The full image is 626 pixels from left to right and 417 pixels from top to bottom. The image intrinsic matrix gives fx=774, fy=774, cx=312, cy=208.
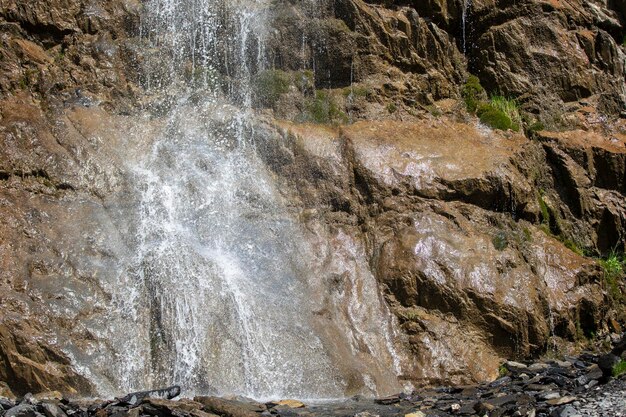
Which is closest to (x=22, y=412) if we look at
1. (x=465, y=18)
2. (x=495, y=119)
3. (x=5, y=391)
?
(x=5, y=391)

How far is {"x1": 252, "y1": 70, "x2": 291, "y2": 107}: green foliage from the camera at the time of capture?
14.8 meters

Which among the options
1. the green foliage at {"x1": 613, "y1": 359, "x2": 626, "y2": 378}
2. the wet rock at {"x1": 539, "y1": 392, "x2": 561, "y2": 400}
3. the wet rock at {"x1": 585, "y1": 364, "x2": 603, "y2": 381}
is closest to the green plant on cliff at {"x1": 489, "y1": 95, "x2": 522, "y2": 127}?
the wet rock at {"x1": 585, "y1": 364, "x2": 603, "y2": 381}

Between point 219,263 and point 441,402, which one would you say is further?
point 219,263

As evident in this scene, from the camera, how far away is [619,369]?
375 inches

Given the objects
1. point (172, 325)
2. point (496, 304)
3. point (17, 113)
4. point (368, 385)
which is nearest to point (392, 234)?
point (496, 304)

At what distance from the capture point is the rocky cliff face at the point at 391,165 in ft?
37.1

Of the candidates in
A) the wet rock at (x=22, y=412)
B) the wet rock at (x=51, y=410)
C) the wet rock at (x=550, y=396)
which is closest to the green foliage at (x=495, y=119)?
the wet rock at (x=550, y=396)

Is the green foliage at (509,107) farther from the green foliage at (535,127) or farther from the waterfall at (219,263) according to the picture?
the waterfall at (219,263)

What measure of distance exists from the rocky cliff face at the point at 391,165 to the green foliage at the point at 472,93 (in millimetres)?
220

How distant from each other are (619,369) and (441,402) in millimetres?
2238

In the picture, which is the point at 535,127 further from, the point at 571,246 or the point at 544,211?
the point at 571,246

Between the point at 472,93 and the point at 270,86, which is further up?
the point at 270,86

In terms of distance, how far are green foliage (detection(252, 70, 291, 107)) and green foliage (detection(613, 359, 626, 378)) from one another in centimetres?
794

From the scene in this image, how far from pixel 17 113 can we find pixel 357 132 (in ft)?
19.3
